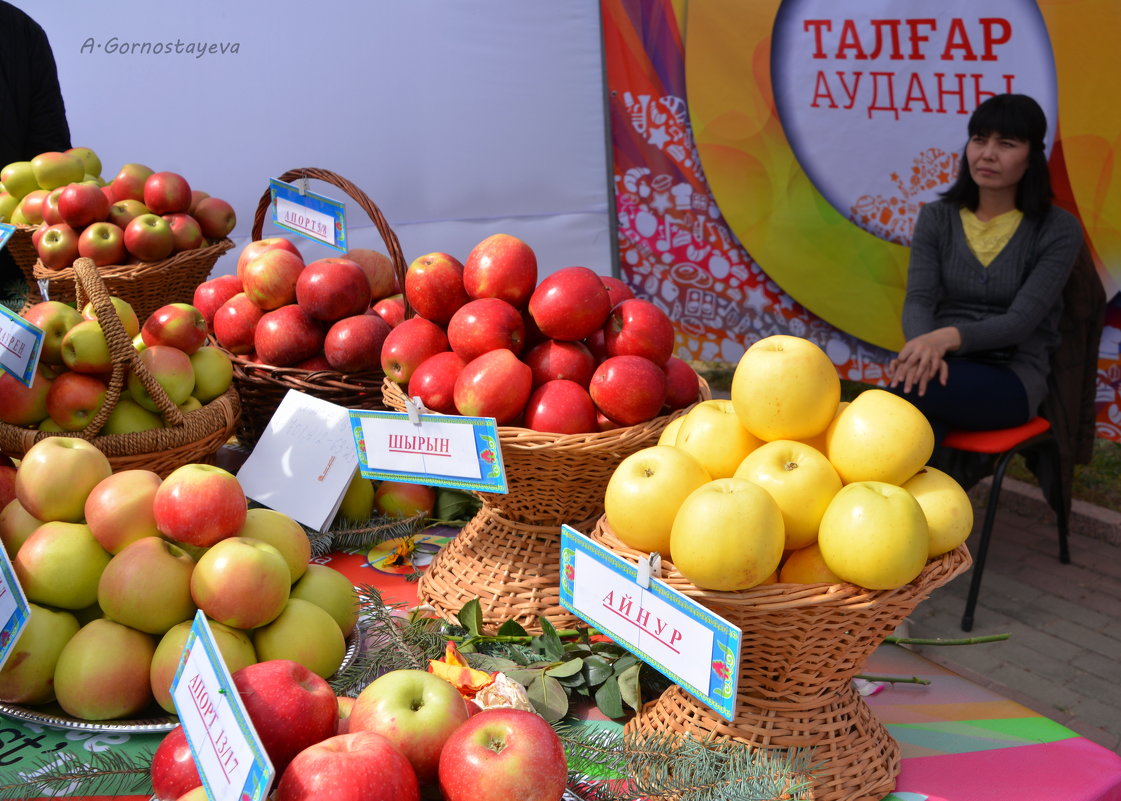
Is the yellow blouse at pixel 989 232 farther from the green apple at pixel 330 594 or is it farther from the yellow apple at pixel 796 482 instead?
the green apple at pixel 330 594

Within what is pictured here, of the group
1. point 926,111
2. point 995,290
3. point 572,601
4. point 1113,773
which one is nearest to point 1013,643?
point 995,290

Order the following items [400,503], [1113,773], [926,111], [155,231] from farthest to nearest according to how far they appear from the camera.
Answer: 1. [926,111]
2. [155,231]
3. [400,503]
4. [1113,773]

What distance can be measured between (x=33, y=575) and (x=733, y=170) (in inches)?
126

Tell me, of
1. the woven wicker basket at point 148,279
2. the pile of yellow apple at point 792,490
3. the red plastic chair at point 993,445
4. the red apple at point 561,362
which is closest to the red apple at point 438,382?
the red apple at point 561,362

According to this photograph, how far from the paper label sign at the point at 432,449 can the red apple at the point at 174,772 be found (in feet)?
1.62

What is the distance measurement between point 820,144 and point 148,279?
8.00 ft

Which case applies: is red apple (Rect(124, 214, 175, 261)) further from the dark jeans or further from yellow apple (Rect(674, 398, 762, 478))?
Result: the dark jeans

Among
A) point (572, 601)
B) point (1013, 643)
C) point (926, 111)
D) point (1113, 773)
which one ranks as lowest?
point (1013, 643)

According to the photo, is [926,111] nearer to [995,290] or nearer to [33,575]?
[995,290]

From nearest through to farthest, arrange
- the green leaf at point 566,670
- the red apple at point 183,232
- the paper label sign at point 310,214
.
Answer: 1. the green leaf at point 566,670
2. the paper label sign at point 310,214
3. the red apple at point 183,232

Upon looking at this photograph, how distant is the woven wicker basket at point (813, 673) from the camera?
873 mm

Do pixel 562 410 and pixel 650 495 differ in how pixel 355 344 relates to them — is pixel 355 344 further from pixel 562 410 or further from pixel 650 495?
pixel 650 495

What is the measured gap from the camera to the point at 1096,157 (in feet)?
9.69

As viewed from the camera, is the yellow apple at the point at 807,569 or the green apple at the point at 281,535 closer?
the yellow apple at the point at 807,569
